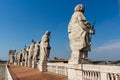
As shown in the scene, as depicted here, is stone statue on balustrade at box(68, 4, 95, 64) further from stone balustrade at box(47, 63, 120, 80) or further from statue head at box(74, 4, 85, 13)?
stone balustrade at box(47, 63, 120, 80)

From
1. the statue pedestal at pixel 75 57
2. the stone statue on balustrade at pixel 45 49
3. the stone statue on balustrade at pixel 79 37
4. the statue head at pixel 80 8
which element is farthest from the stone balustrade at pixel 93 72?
the stone statue on balustrade at pixel 45 49

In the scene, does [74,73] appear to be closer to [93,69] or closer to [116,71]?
[93,69]

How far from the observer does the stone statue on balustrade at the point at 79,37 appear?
8.41m

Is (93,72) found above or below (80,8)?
below

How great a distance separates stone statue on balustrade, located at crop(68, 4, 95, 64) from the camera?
27.6ft

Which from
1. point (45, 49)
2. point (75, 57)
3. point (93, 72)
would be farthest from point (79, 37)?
point (45, 49)

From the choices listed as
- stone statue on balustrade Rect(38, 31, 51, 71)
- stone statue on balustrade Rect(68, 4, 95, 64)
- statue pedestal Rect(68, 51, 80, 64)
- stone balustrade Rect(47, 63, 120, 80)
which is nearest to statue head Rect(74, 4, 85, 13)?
stone statue on balustrade Rect(68, 4, 95, 64)

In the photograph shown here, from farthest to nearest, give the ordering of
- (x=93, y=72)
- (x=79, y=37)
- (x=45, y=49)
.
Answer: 1. (x=45, y=49)
2. (x=79, y=37)
3. (x=93, y=72)

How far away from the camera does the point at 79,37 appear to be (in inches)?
337

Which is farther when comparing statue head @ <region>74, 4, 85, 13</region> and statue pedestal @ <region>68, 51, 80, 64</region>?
statue head @ <region>74, 4, 85, 13</region>

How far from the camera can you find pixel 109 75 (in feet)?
18.7

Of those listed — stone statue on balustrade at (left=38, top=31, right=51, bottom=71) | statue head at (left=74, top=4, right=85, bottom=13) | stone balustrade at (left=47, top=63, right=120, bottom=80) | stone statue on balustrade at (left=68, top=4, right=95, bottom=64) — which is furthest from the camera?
stone statue on balustrade at (left=38, top=31, right=51, bottom=71)

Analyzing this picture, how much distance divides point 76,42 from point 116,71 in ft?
12.1

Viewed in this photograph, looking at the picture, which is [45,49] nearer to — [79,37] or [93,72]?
[79,37]
